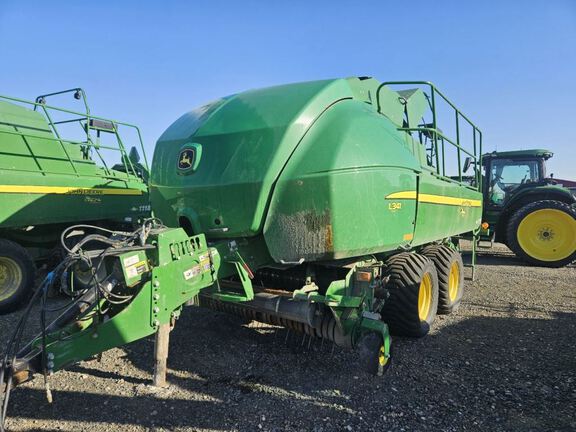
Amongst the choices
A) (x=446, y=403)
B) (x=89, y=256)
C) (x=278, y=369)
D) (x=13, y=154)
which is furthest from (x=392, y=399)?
(x=13, y=154)

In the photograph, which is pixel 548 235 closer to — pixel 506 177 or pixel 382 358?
pixel 506 177

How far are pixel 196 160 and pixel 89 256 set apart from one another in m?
1.17

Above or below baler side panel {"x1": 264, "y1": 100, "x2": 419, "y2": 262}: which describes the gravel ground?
below

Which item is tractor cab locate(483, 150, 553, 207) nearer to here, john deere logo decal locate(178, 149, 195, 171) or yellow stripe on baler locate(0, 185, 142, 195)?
yellow stripe on baler locate(0, 185, 142, 195)

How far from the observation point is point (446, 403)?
9.66 ft

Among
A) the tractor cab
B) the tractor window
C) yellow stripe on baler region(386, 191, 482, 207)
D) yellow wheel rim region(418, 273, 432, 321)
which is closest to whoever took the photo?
yellow stripe on baler region(386, 191, 482, 207)

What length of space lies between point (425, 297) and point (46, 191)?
4.74 m

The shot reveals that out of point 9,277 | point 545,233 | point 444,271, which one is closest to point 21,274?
point 9,277

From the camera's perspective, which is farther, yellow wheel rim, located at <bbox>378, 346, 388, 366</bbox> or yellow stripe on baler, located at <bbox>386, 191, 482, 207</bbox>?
yellow stripe on baler, located at <bbox>386, 191, 482, 207</bbox>

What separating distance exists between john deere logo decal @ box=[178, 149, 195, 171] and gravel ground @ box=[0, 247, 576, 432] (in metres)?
1.63

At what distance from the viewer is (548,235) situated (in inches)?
348

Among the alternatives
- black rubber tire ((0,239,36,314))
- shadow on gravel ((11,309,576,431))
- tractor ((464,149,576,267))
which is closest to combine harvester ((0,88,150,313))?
black rubber tire ((0,239,36,314))

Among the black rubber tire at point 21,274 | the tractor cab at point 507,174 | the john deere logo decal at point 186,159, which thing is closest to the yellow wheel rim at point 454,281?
the john deere logo decal at point 186,159

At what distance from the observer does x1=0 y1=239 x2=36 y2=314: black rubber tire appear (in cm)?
501
